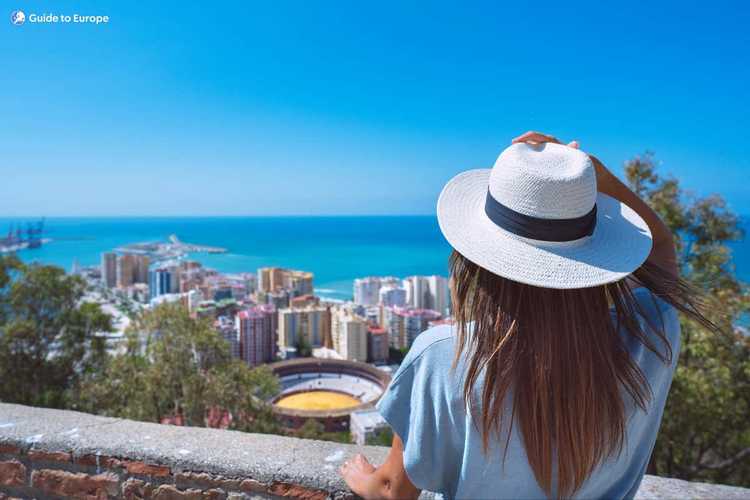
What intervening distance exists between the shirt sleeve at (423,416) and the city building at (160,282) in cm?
3866

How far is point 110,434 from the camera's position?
1519mm

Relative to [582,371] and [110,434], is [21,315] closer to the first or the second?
[110,434]

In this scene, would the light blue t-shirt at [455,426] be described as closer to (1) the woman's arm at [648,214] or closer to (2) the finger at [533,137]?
(1) the woman's arm at [648,214]

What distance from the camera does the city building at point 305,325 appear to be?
27328 mm

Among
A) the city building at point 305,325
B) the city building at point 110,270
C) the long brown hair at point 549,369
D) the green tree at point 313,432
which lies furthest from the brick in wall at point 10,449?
the city building at point 110,270

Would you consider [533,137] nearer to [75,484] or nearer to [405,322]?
[75,484]

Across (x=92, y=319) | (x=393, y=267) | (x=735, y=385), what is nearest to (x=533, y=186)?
(x=735, y=385)

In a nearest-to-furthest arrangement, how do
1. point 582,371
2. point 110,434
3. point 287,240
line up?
point 582,371
point 110,434
point 287,240

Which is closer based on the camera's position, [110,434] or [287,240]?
[110,434]

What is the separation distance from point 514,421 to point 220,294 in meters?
34.4

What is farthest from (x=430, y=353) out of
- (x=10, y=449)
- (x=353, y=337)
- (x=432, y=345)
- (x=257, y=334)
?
(x=353, y=337)

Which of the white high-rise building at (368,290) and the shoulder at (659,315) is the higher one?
the shoulder at (659,315)

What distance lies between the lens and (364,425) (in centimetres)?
1545

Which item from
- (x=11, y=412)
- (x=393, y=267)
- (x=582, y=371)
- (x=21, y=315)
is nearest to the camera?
(x=582, y=371)
